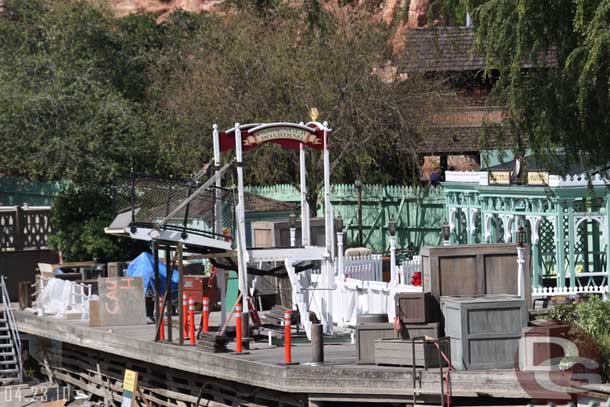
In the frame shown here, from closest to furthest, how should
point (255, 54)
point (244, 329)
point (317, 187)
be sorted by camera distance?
point (244, 329), point (317, 187), point (255, 54)

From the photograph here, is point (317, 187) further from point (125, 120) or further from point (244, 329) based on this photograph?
point (244, 329)

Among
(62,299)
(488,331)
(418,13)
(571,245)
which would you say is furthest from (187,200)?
(418,13)

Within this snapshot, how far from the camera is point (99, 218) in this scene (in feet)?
119

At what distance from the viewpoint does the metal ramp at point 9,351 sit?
28.4 metres

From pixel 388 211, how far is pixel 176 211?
56.4 ft

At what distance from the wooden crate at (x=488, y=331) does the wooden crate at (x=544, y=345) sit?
485 mm

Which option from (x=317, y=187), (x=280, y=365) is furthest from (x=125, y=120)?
(x=280, y=365)

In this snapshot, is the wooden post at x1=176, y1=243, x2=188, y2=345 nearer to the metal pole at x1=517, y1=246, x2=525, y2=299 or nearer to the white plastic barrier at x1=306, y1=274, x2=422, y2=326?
the white plastic barrier at x1=306, y1=274, x2=422, y2=326

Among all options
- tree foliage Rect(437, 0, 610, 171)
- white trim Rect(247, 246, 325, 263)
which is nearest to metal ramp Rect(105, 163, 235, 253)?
white trim Rect(247, 246, 325, 263)

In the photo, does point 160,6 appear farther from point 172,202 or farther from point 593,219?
point 172,202

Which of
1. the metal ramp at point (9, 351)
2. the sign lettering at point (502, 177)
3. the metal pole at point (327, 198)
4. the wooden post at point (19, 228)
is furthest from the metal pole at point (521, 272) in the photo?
the wooden post at point (19, 228)

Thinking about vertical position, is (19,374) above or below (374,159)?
below

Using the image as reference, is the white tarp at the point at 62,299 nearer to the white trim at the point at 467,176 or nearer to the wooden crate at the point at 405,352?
the white trim at the point at 467,176

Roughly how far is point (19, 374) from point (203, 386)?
30.2 ft
